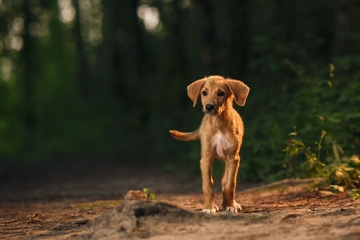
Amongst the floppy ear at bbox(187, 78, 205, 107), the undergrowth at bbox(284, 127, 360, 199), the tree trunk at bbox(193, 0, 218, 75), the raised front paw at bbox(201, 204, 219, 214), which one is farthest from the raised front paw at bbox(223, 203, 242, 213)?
the tree trunk at bbox(193, 0, 218, 75)

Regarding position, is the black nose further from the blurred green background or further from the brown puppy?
the blurred green background

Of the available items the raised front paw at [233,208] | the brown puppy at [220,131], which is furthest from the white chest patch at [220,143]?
the raised front paw at [233,208]

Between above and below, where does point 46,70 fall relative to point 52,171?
above

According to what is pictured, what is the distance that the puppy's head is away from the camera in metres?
7.15

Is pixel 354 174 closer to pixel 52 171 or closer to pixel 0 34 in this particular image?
pixel 52 171

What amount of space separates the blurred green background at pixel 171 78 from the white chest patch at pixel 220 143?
121 inches

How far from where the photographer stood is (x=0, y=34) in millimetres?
39031

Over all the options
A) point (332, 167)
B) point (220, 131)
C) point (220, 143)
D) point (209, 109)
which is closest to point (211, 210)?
point (220, 143)

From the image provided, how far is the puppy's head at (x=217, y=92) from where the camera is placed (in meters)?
7.15

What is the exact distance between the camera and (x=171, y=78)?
81.5 feet

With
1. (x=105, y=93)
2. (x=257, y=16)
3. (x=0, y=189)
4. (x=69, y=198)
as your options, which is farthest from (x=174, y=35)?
(x=69, y=198)

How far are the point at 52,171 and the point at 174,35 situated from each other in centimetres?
1165

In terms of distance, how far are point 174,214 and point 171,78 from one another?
18731 millimetres

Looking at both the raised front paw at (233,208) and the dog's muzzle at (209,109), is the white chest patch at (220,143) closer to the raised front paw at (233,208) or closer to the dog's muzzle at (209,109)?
the dog's muzzle at (209,109)
